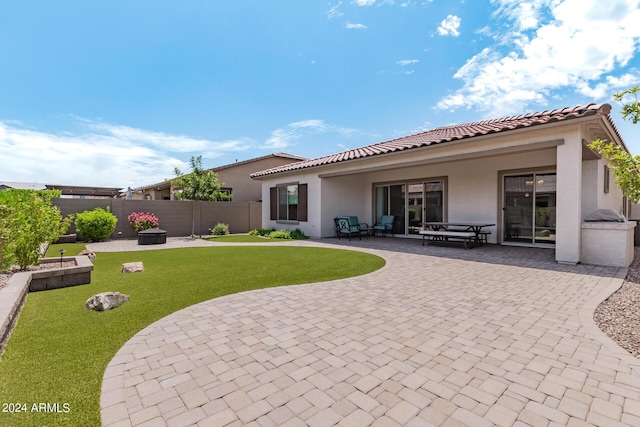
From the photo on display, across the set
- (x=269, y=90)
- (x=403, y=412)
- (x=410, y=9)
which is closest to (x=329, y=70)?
(x=269, y=90)

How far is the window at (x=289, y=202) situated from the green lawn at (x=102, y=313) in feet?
18.5

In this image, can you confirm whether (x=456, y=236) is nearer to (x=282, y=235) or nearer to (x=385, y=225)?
(x=385, y=225)

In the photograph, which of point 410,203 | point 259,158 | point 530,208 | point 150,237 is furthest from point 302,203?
point 530,208

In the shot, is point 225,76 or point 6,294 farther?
point 225,76

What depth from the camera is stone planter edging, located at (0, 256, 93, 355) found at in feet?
11.0

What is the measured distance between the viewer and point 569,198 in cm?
707

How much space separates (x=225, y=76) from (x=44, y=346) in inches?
496

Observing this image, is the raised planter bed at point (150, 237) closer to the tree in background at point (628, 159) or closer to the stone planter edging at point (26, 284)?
the stone planter edging at point (26, 284)

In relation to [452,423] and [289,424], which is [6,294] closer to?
[289,424]

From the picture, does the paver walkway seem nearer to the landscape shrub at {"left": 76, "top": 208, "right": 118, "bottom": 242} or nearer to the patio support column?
the patio support column

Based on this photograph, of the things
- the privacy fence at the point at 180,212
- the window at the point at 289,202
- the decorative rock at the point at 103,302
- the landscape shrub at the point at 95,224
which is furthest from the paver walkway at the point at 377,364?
the privacy fence at the point at 180,212

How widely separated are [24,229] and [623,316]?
9596 mm

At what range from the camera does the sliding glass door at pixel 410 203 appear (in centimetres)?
1264

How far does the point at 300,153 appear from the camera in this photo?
2450 centimetres
